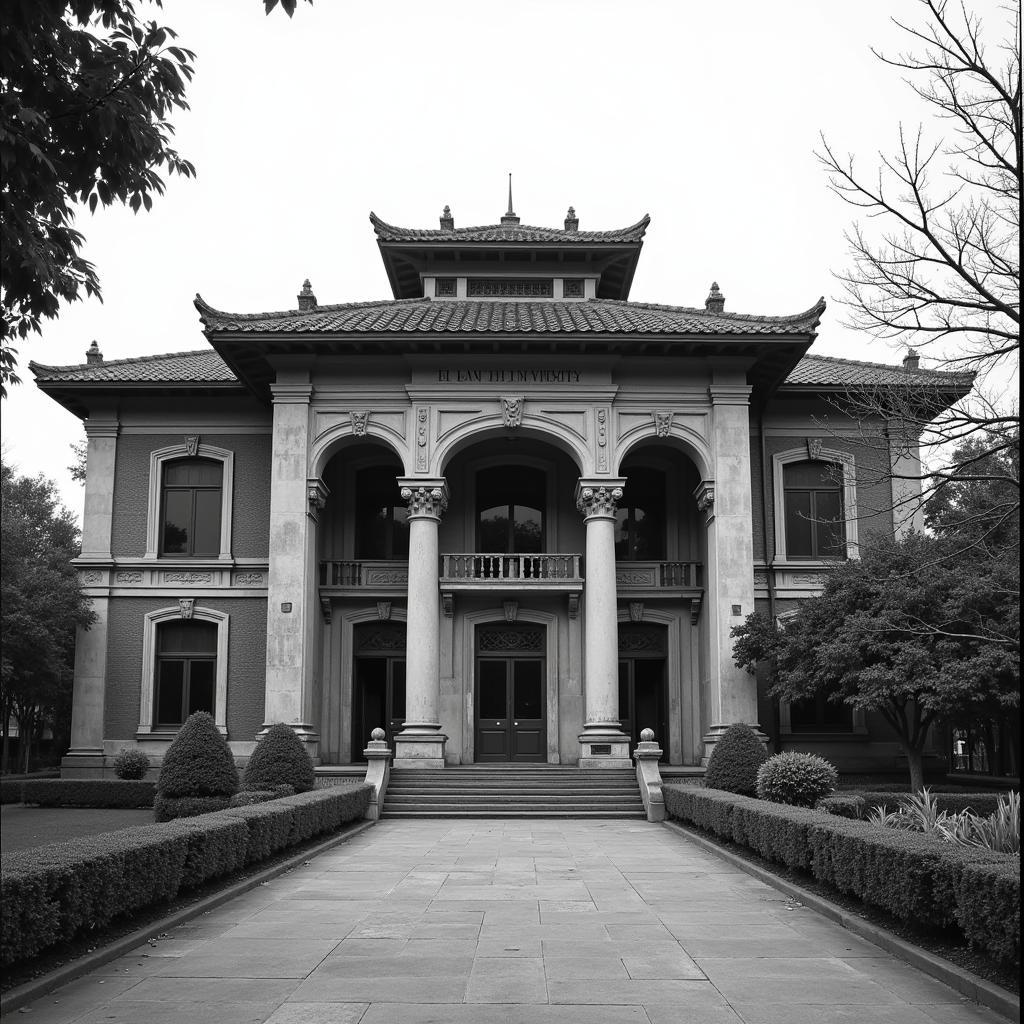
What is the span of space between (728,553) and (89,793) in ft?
56.1

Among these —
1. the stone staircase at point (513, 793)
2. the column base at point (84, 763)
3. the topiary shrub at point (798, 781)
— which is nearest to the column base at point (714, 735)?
the stone staircase at point (513, 793)

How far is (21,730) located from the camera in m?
50.7

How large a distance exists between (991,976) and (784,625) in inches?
759

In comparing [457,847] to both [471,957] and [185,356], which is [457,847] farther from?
[185,356]

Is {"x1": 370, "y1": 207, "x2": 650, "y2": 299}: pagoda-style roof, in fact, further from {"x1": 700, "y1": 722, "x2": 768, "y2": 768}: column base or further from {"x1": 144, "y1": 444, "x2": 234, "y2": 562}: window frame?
{"x1": 700, "y1": 722, "x2": 768, "y2": 768}: column base

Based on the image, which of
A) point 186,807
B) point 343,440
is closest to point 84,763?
point 186,807

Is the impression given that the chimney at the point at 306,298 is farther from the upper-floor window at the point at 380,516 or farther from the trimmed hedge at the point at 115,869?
the trimmed hedge at the point at 115,869

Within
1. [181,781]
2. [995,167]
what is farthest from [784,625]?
[995,167]

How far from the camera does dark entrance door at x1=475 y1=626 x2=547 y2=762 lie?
103 ft

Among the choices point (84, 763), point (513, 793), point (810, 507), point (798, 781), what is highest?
point (810, 507)

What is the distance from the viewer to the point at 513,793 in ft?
86.2

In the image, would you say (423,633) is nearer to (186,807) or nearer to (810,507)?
(186,807)

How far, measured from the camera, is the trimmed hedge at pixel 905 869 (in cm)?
832

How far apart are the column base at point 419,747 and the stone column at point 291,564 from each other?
2380 mm
